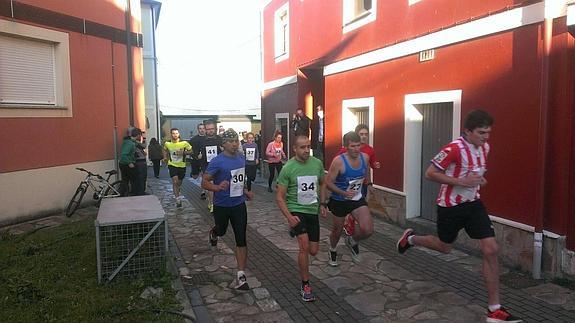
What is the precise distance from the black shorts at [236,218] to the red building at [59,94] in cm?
533

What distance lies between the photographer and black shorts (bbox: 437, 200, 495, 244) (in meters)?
4.38

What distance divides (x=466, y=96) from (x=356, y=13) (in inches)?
176

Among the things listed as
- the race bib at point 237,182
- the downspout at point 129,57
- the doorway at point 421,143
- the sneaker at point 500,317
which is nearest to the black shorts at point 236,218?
the race bib at point 237,182

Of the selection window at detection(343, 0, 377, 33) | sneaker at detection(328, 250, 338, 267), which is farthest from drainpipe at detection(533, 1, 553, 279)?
window at detection(343, 0, 377, 33)

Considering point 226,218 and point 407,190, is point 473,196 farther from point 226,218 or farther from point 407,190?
point 407,190

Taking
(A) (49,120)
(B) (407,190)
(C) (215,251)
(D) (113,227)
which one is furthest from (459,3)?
(A) (49,120)

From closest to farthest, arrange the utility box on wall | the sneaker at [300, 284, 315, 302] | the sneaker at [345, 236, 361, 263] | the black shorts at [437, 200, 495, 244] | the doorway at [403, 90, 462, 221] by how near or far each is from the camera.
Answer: the black shorts at [437, 200, 495, 244], the sneaker at [300, 284, 315, 302], the utility box on wall, the sneaker at [345, 236, 361, 263], the doorway at [403, 90, 462, 221]

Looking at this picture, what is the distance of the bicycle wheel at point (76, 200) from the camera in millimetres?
9695

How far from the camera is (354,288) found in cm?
545

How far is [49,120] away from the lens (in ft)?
31.7

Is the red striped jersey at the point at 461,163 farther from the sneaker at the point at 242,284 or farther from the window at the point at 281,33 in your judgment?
the window at the point at 281,33

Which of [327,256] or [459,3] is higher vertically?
[459,3]

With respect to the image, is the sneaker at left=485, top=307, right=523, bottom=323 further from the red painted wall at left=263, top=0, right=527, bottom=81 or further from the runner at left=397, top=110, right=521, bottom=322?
the red painted wall at left=263, top=0, right=527, bottom=81

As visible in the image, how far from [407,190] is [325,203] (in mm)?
3276
